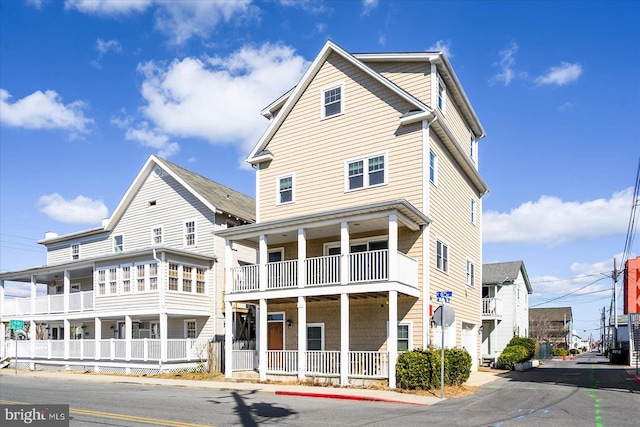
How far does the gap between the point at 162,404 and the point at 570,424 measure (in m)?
10.6

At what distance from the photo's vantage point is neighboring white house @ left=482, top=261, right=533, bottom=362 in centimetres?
4231

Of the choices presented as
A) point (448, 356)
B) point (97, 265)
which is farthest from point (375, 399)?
point (97, 265)

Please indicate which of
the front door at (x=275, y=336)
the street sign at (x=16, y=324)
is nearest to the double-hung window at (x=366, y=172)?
the front door at (x=275, y=336)

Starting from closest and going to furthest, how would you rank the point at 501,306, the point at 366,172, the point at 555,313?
the point at 366,172, the point at 501,306, the point at 555,313

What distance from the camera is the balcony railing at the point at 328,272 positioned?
67.5 feet

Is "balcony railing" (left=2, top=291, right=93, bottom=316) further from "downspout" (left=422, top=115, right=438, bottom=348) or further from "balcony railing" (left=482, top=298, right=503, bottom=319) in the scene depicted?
"balcony railing" (left=482, top=298, right=503, bottom=319)

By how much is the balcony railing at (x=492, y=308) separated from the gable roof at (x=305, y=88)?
23056mm

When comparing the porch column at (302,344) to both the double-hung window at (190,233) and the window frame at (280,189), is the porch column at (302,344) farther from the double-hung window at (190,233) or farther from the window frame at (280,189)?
the double-hung window at (190,233)

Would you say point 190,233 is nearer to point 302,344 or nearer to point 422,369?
point 302,344

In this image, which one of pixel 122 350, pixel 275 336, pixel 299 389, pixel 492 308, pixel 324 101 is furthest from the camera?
pixel 492 308

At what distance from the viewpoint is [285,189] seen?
26547 millimetres

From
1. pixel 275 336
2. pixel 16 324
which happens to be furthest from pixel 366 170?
pixel 16 324

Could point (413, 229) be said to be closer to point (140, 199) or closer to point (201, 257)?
point (201, 257)

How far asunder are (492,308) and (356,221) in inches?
963
